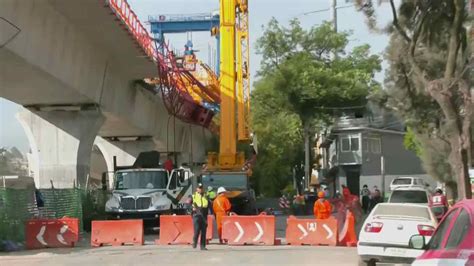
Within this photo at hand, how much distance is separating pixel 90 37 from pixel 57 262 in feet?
35.4

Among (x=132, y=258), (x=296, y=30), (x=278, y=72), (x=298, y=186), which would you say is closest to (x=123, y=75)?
(x=132, y=258)

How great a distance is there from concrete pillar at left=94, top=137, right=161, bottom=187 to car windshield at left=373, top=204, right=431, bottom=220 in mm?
30173

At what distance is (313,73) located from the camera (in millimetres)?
52812

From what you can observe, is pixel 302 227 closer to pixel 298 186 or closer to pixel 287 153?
pixel 287 153

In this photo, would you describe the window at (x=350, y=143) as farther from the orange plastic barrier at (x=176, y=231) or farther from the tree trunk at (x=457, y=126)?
the orange plastic barrier at (x=176, y=231)

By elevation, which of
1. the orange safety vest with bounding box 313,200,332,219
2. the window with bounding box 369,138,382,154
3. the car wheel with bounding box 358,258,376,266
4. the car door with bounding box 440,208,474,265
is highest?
the window with bounding box 369,138,382,154

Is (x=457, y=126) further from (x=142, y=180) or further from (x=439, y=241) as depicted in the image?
(x=439, y=241)

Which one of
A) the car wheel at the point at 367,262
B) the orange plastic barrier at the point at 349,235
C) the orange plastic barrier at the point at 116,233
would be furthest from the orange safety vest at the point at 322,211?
the car wheel at the point at 367,262

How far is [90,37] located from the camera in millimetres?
25078

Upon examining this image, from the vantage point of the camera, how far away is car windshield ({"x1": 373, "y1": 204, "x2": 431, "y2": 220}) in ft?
44.1

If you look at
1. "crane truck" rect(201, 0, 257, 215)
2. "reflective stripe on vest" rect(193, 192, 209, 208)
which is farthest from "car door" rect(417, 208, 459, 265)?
"crane truck" rect(201, 0, 257, 215)

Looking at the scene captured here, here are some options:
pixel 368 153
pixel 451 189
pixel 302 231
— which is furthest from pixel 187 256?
pixel 368 153

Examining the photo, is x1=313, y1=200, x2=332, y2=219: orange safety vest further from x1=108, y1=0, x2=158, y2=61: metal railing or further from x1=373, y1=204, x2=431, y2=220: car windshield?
x1=108, y1=0, x2=158, y2=61: metal railing

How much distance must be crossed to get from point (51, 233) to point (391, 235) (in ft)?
36.4
